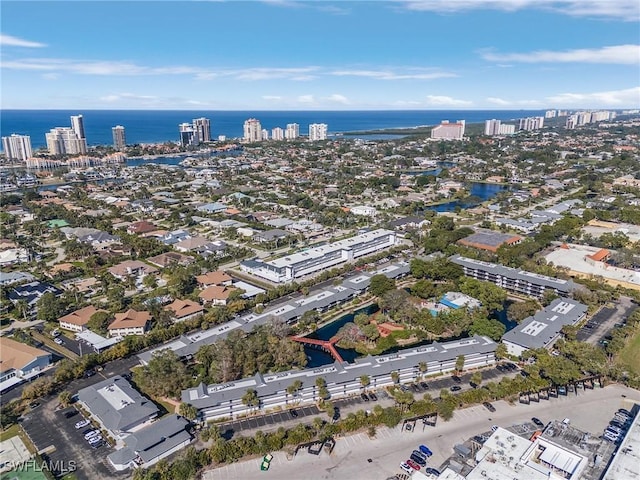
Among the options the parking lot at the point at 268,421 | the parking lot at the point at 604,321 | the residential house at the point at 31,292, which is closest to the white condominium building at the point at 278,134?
the residential house at the point at 31,292

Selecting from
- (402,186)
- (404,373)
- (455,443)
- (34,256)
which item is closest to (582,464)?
(455,443)

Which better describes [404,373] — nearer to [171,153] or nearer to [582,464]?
[582,464]

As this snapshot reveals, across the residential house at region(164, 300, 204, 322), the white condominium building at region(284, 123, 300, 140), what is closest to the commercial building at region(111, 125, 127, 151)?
the white condominium building at region(284, 123, 300, 140)

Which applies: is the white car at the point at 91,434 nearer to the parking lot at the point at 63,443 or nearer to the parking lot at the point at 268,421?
the parking lot at the point at 63,443

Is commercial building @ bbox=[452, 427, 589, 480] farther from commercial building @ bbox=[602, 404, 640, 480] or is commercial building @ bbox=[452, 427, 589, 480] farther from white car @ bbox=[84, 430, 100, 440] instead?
white car @ bbox=[84, 430, 100, 440]

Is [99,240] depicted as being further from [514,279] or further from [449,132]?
[449,132]
